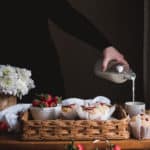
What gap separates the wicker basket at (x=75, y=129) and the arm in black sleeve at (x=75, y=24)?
2.08 ft

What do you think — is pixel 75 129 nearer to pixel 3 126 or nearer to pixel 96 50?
pixel 3 126

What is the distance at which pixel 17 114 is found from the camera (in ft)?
5.66

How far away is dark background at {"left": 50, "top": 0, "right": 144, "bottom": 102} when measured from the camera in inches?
135

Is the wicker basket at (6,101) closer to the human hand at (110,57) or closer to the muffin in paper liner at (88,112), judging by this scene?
the muffin in paper liner at (88,112)

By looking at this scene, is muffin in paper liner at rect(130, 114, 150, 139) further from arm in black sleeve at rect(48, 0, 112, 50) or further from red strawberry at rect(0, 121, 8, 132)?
arm in black sleeve at rect(48, 0, 112, 50)

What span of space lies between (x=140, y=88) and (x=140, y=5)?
595 mm

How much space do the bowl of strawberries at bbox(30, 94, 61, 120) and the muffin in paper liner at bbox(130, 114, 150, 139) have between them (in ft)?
0.93

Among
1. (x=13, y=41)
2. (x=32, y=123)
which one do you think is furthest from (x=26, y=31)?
(x=32, y=123)

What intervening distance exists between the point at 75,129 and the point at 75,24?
95cm

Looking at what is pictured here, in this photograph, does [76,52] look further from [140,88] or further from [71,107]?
[71,107]

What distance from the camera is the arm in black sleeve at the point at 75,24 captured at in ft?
7.30

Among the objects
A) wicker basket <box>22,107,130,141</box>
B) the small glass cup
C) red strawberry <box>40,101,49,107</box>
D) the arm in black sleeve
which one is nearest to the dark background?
the arm in black sleeve

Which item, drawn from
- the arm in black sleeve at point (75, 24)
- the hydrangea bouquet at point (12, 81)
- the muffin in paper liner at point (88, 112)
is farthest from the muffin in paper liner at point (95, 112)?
the arm in black sleeve at point (75, 24)

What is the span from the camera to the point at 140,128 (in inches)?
61.1
